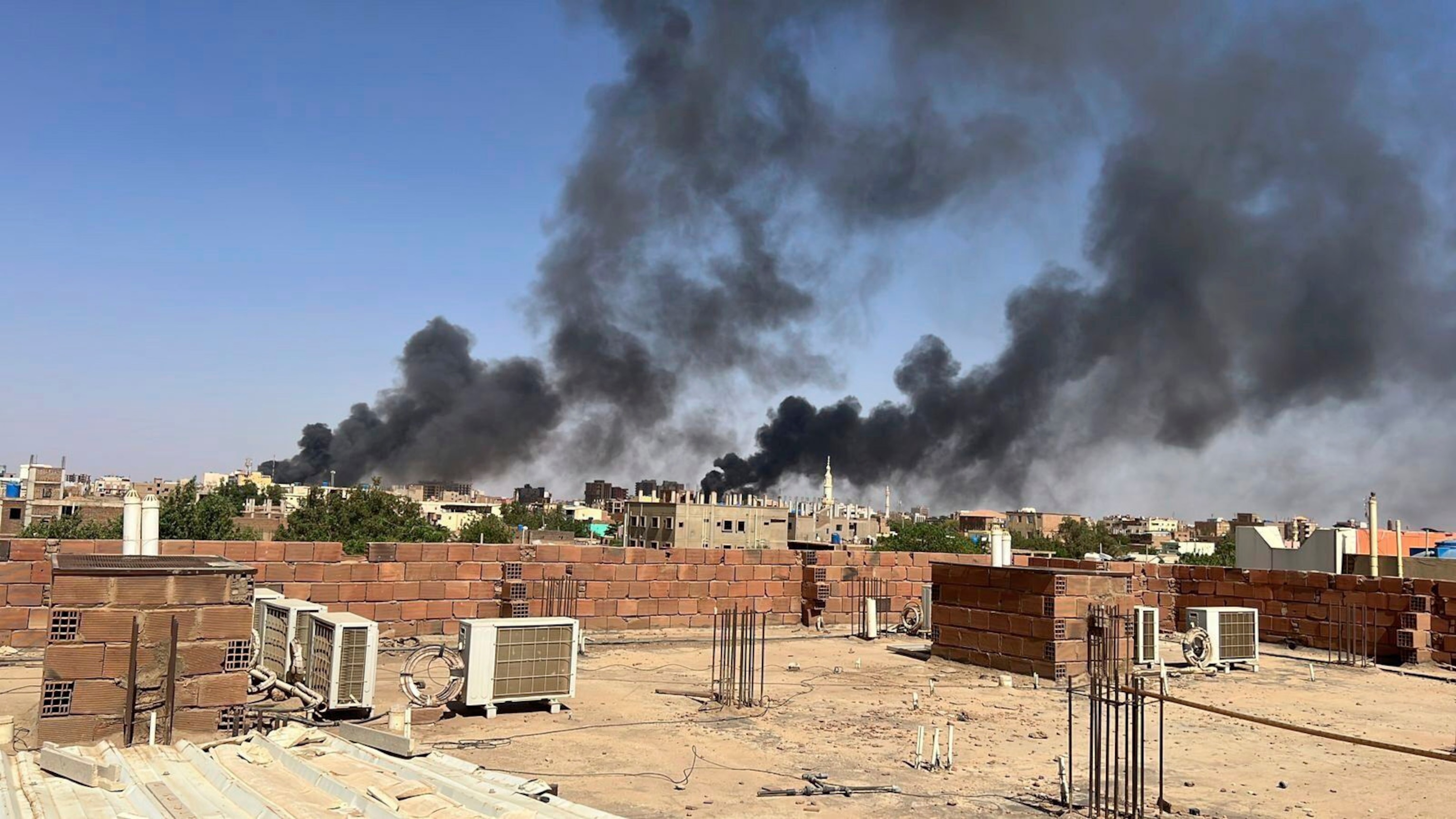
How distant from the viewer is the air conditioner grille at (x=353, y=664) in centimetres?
1123

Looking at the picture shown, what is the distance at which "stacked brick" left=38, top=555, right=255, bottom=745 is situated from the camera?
28.2 feet

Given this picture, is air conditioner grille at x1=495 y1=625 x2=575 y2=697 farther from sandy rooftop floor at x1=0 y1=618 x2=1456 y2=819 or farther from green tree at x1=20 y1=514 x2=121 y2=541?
green tree at x1=20 y1=514 x2=121 y2=541

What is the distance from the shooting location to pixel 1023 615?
1748cm

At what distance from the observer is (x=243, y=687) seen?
930 cm

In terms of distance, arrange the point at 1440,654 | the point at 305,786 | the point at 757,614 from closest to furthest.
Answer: the point at 305,786 < the point at 1440,654 < the point at 757,614

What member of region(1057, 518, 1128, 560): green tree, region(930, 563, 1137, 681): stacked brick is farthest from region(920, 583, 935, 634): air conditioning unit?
region(1057, 518, 1128, 560): green tree

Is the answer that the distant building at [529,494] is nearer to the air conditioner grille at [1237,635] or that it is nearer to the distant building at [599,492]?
the distant building at [599,492]

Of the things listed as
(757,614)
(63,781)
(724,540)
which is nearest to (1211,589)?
(757,614)

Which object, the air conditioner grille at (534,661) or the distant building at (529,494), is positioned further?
the distant building at (529,494)

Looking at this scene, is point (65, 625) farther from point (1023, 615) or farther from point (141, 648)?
point (1023, 615)

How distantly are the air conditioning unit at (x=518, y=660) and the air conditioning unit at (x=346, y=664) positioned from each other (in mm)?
1199

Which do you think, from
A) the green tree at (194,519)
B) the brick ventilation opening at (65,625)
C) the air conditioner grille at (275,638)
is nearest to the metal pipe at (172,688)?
the brick ventilation opening at (65,625)

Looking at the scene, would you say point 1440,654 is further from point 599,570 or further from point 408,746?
point 408,746

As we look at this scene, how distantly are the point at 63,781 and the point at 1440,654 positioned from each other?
23375 millimetres
